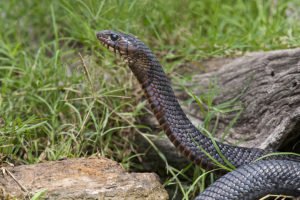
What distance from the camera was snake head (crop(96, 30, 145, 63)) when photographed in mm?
4715

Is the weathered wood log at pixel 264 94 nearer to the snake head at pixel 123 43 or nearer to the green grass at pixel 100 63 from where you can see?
the green grass at pixel 100 63

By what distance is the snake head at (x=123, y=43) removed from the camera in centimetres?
471

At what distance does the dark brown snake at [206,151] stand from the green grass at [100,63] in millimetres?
273

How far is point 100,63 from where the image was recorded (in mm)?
5641

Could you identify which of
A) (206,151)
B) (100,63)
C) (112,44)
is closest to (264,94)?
(206,151)

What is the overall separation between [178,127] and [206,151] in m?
0.31

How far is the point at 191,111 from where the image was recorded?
16.9ft

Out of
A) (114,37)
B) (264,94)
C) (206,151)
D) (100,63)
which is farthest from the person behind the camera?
(100,63)

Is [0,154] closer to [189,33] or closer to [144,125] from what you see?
[144,125]

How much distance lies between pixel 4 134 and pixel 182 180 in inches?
66.1

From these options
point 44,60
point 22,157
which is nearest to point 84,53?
point 44,60

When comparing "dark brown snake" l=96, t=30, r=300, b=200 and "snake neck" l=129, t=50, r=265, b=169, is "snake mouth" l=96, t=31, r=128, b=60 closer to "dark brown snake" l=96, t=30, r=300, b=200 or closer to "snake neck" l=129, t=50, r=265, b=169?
"dark brown snake" l=96, t=30, r=300, b=200

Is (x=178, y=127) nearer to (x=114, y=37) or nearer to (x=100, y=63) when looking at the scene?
(x=114, y=37)

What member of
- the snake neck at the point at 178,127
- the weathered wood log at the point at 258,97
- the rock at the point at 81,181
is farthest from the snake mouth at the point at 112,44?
the rock at the point at 81,181
